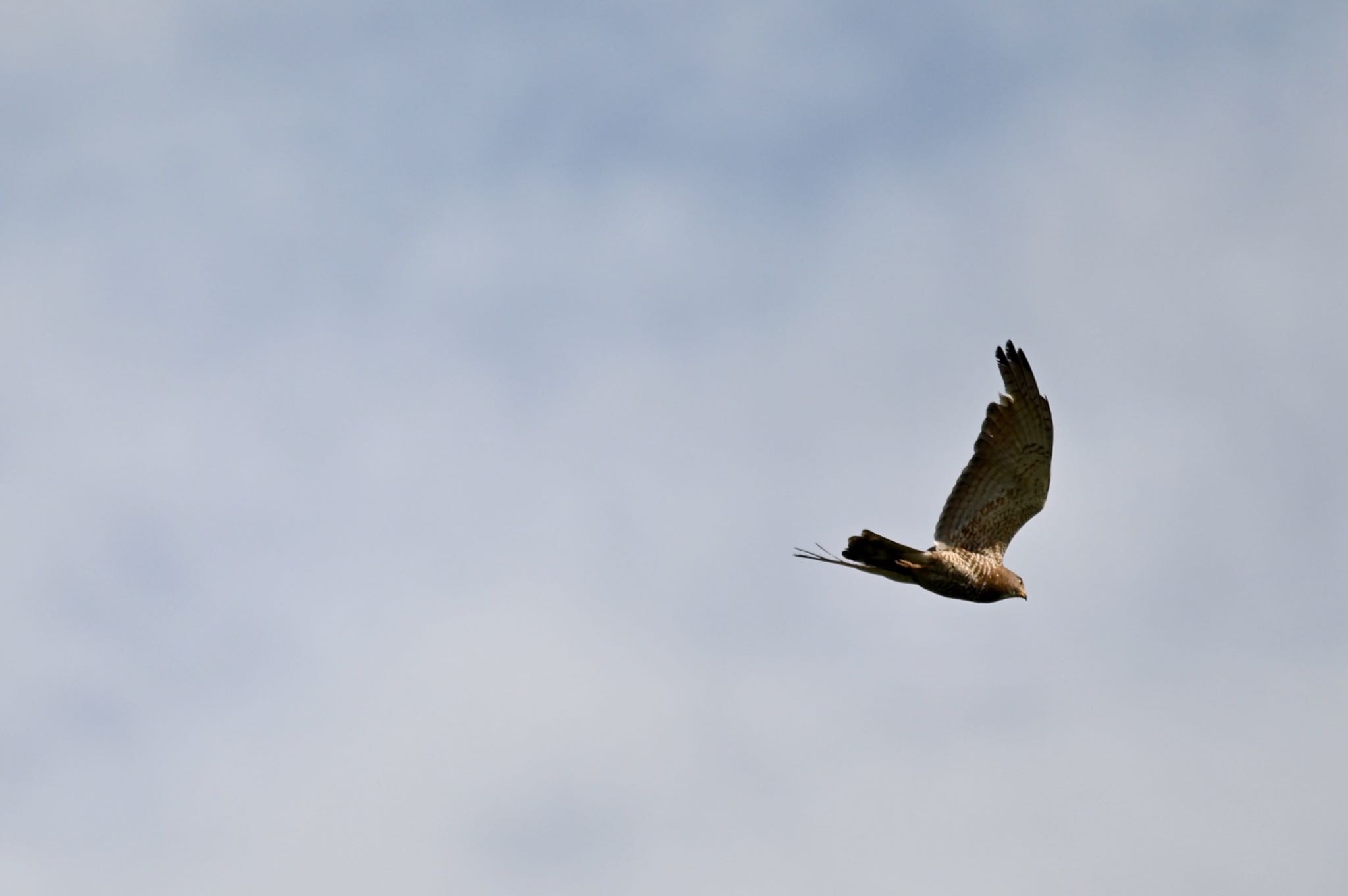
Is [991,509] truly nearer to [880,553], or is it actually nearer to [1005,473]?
[1005,473]

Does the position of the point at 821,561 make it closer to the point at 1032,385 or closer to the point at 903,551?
the point at 903,551

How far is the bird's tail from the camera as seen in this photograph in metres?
17.2

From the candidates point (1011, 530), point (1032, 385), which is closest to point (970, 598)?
point (1011, 530)

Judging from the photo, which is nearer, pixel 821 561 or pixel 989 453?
pixel 821 561

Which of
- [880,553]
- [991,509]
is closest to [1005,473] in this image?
[991,509]

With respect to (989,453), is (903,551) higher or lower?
lower

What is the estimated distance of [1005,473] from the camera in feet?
61.0

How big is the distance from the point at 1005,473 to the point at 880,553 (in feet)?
7.25

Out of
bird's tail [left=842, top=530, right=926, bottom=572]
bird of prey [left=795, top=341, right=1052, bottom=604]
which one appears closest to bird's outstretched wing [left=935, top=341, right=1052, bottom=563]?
bird of prey [left=795, top=341, right=1052, bottom=604]

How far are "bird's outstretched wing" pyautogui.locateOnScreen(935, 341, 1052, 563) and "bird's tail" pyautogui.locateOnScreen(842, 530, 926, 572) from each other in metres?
1.18

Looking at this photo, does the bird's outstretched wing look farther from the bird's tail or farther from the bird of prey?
the bird's tail

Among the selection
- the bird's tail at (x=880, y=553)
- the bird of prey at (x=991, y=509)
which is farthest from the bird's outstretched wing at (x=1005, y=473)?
the bird's tail at (x=880, y=553)

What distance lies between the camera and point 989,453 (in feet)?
60.4

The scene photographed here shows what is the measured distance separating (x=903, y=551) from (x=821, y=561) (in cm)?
123
